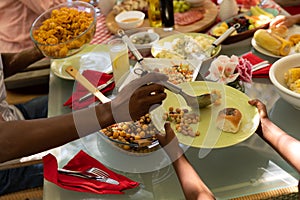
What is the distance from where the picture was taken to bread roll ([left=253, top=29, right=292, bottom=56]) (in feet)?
4.75

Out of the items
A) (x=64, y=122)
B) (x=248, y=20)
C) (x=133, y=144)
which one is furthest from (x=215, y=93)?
(x=248, y=20)

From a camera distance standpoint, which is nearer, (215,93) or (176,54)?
(215,93)

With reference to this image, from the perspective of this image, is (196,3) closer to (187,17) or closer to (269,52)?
(187,17)

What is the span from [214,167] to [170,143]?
0.47 ft

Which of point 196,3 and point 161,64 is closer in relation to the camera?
point 161,64

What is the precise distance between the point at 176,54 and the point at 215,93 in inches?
12.5

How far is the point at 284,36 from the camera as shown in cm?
155

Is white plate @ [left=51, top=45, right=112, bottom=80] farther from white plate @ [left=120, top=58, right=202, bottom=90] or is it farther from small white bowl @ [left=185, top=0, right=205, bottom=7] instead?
Result: small white bowl @ [left=185, top=0, right=205, bottom=7]

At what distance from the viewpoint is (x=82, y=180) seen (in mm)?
1057

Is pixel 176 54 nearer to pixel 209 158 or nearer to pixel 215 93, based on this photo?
pixel 215 93

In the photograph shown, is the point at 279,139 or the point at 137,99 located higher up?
the point at 137,99

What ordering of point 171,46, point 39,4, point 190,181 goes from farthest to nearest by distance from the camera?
1. point 39,4
2. point 171,46
3. point 190,181

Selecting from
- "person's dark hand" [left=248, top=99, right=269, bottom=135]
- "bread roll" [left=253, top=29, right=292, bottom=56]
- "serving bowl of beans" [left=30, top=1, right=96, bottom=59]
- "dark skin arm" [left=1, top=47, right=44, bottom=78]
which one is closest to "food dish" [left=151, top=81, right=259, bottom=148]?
"person's dark hand" [left=248, top=99, right=269, bottom=135]

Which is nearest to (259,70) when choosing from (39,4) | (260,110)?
(260,110)
